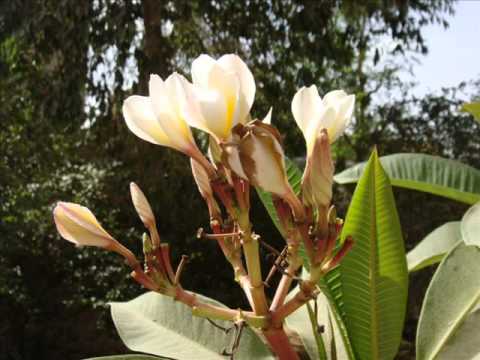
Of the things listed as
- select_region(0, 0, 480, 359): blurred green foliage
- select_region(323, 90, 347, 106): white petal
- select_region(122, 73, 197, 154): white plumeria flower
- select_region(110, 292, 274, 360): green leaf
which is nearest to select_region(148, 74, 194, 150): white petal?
select_region(122, 73, 197, 154): white plumeria flower

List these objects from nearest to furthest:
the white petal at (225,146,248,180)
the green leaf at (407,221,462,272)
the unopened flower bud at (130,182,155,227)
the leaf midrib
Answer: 1. the white petal at (225,146,248,180)
2. the unopened flower bud at (130,182,155,227)
3. the leaf midrib
4. the green leaf at (407,221,462,272)

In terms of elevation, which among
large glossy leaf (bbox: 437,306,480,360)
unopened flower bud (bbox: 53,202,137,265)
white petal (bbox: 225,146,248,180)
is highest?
white petal (bbox: 225,146,248,180)

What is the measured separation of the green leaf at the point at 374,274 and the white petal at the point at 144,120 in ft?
0.81

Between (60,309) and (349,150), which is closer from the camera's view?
(60,309)

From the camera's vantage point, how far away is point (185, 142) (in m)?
0.50

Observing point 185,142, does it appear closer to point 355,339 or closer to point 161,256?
point 161,256

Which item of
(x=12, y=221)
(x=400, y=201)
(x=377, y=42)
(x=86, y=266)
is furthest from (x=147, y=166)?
(x=377, y=42)

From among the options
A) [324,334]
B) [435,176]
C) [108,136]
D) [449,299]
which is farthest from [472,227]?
[108,136]

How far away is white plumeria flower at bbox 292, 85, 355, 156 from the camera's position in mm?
500

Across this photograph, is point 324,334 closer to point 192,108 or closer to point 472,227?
point 472,227

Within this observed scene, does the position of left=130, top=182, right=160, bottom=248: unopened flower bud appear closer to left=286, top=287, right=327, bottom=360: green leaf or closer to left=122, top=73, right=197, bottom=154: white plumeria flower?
left=122, top=73, right=197, bottom=154: white plumeria flower

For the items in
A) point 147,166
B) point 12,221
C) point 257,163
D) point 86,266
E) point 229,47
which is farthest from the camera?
point 229,47

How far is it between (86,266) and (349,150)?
3234mm

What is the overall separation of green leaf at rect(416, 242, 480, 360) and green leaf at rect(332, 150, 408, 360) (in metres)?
0.04
